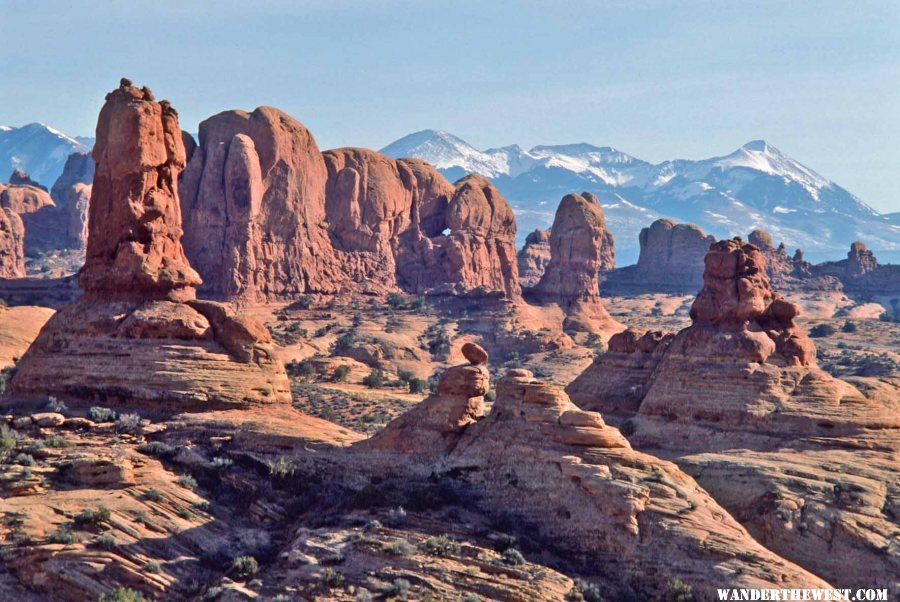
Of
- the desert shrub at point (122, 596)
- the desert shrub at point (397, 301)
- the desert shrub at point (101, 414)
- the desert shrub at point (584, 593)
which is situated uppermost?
the desert shrub at point (397, 301)

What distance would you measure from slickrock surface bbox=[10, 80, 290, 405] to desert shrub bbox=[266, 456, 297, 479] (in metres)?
3.60

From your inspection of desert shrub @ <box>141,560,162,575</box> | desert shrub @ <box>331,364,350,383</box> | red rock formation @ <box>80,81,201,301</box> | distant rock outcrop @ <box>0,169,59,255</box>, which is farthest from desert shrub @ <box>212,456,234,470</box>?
distant rock outcrop @ <box>0,169,59,255</box>

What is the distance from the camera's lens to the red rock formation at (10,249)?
121750 millimetres

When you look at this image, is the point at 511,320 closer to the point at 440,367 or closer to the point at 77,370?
the point at 440,367

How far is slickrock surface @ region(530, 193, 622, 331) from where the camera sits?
122m

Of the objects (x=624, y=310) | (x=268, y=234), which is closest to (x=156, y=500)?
(x=268, y=234)

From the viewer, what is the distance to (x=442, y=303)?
115250mm

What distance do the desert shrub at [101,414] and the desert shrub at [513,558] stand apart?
1332cm

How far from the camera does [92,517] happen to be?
1328 inches

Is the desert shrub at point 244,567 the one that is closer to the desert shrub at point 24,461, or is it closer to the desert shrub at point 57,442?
the desert shrub at point 24,461

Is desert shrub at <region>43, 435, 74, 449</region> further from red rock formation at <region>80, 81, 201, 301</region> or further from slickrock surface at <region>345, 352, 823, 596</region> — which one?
slickrock surface at <region>345, 352, 823, 596</region>

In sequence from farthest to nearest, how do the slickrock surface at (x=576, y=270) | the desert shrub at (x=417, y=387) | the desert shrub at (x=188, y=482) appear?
the slickrock surface at (x=576, y=270) < the desert shrub at (x=417, y=387) < the desert shrub at (x=188, y=482)

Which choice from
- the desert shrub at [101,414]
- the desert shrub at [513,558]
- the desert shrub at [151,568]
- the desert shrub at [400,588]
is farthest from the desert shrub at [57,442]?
the desert shrub at [513,558]

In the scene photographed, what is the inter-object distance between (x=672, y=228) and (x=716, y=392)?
118905 mm
